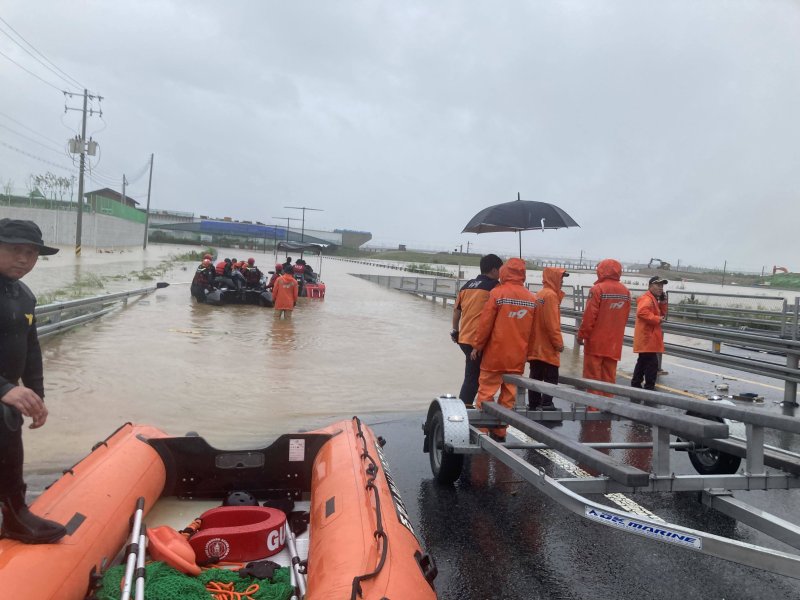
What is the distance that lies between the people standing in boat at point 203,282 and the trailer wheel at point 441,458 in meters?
16.0

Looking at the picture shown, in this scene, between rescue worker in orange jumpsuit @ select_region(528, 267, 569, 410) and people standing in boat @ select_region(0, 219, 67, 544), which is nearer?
people standing in boat @ select_region(0, 219, 67, 544)

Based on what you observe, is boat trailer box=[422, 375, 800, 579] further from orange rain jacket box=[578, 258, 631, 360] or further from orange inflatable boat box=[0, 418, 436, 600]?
orange rain jacket box=[578, 258, 631, 360]

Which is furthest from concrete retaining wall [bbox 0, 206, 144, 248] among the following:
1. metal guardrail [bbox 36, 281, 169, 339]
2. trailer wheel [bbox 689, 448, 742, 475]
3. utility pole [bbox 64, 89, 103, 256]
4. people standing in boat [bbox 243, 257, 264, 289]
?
trailer wheel [bbox 689, 448, 742, 475]

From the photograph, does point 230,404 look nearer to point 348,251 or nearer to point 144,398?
point 144,398

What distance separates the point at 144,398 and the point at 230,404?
45.8 inches

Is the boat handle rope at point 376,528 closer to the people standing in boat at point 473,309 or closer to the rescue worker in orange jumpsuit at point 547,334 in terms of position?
the people standing in boat at point 473,309

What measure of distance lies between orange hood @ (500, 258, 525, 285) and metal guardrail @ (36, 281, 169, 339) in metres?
6.13

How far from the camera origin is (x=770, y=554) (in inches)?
108

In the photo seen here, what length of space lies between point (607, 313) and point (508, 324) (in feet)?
7.17

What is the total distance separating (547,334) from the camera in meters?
6.50

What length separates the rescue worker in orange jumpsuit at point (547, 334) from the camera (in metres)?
6.43

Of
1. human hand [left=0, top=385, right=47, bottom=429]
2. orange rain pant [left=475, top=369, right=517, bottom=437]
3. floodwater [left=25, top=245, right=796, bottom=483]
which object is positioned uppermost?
human hand [left=0, top=385, right=47, bottom=429]

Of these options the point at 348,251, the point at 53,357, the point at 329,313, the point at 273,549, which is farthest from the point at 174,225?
the point at 273,549

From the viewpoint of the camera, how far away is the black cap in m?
3.03
